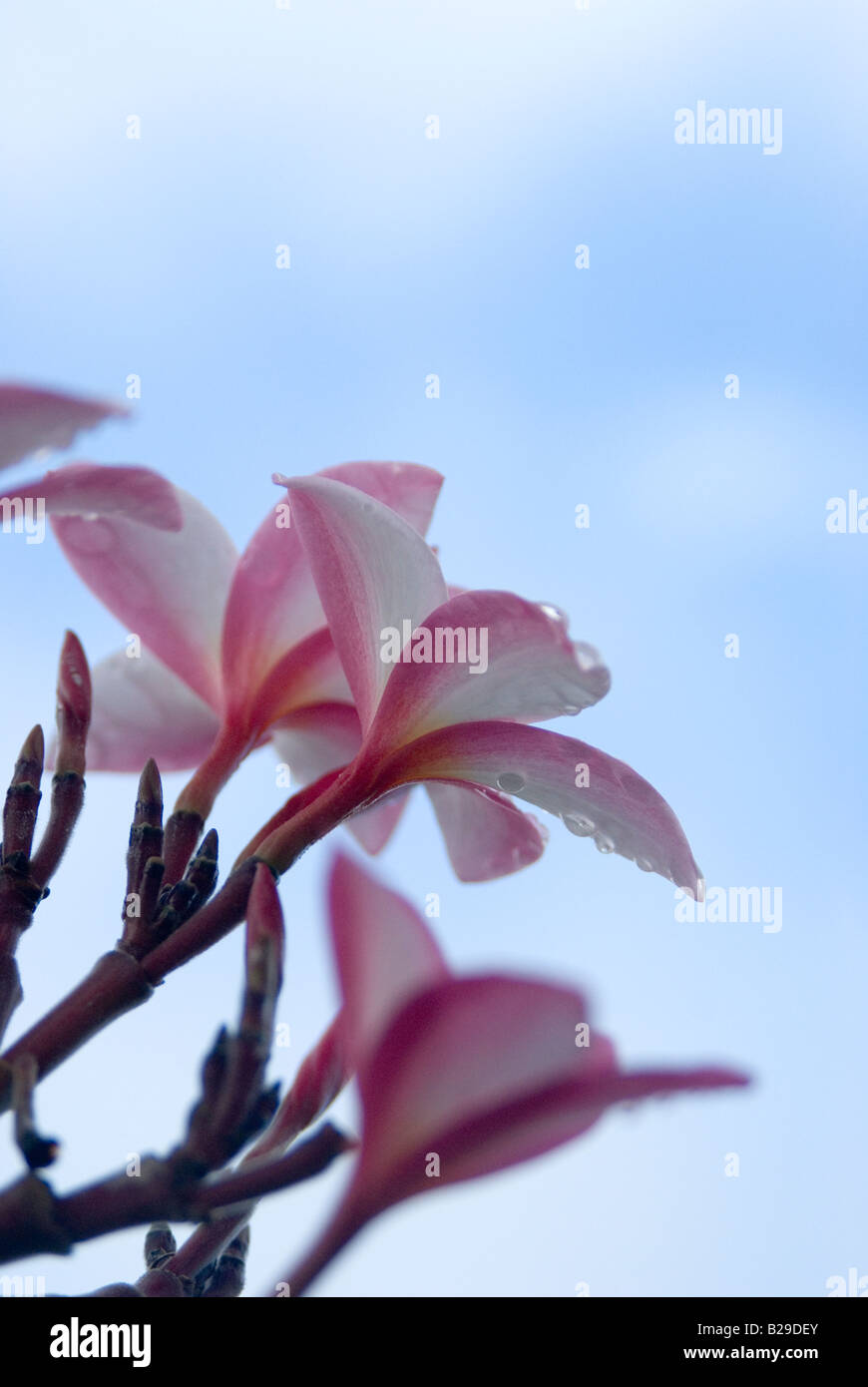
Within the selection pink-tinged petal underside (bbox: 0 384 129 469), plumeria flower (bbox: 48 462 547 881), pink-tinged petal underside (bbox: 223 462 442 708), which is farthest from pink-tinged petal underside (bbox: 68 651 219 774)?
pink-tinged petal underside (bbox: 0 384 129 469)

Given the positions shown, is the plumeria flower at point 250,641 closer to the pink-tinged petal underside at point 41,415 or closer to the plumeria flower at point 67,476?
the plumeria flower at point 67,476

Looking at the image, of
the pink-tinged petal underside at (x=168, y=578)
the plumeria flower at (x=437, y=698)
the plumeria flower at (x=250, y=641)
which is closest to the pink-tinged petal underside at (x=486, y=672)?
the plumeria flower at (x=437, y=698)

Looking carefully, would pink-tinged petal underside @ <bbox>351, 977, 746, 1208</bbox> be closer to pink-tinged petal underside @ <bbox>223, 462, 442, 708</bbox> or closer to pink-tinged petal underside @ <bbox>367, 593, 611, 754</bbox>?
pink-tinged petal underside @ <bbox>367, 593, 611, 754</bbox>

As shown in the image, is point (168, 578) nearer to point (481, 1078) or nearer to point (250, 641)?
point (250, 641)

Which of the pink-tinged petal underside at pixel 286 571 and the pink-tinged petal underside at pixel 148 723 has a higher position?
the pink-tinged petal underside at pixel 286 571

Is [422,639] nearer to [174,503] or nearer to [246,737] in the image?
[174,503]
